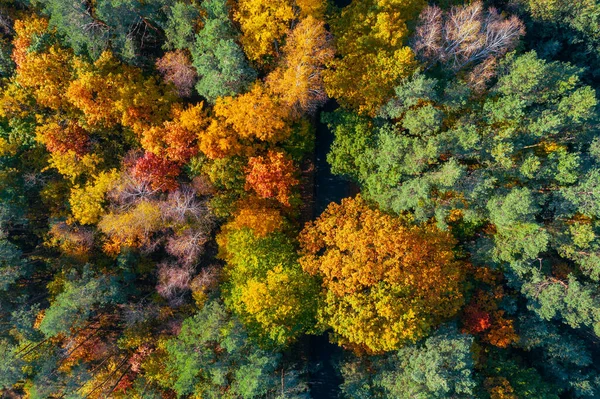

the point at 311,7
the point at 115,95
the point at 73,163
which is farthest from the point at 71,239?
the point at 311,7

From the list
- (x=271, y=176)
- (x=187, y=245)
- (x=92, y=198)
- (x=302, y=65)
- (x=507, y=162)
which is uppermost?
(x=302, y=65)

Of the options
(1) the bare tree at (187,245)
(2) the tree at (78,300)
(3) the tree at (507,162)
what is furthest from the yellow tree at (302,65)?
(2) the tree at (78,300)

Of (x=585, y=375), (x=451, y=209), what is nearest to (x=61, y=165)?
(x=451, y=209)

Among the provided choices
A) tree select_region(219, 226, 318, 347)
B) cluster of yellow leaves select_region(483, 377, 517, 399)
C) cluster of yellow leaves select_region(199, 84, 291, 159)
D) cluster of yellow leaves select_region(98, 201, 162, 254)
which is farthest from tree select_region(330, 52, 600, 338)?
cluster of yellow leaves select_region(98, 201, 162, 254)

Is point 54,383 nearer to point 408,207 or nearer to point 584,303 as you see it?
point 408,207

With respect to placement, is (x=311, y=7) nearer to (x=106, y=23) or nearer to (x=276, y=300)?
(x=106, y=23)

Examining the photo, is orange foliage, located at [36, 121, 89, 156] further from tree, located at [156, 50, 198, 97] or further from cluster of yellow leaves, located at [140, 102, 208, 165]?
tree, located at [156, 50, 198, 97]

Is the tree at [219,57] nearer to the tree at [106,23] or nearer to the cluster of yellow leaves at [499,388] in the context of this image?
the tree at [106,23]
